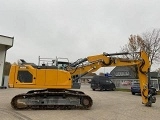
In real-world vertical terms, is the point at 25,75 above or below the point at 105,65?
below

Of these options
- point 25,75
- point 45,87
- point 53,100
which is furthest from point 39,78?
point 53,100

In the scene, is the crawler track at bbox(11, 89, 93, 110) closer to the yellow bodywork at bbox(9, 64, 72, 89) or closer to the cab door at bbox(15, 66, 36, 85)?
the yellow bodywork at bbox(9, 64, 72, 89)

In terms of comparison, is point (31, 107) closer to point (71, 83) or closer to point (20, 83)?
point (20, 83)

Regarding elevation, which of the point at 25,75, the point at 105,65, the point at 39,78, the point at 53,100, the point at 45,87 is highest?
the point at 105,65

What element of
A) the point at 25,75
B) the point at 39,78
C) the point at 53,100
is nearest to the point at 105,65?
the point at 53,100

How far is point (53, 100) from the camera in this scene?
13.4 meters

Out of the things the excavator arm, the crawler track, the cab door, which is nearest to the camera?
the crawler track

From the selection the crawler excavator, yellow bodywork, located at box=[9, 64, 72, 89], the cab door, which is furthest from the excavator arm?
the cab door

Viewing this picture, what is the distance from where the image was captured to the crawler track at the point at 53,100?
13.2 m

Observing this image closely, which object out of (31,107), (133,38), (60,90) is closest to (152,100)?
(60,90)

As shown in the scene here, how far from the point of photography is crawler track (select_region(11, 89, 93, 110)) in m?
13.2

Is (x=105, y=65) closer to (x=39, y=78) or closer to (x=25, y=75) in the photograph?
(x=39, y=78)

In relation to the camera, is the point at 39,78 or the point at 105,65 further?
the point at 105,65

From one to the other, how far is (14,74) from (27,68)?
0.74 m
